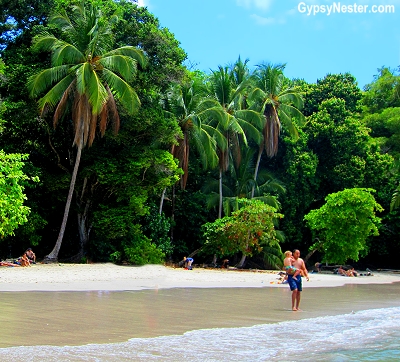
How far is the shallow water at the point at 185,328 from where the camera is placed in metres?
7.11

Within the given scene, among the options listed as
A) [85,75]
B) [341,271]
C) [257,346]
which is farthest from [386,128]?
[257,346]

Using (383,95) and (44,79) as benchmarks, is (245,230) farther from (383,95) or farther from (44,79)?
(383,95)

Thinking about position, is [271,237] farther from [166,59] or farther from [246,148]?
[166,59]

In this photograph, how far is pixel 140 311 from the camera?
10766mm

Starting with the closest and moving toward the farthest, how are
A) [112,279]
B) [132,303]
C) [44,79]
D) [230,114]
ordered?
1. [132,303]
2. [112,279]
3. [44,79]
4. [230,114]

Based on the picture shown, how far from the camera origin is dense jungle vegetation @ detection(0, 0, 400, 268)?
2262 cm

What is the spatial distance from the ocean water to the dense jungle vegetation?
10852 mm

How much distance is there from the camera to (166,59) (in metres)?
25.3

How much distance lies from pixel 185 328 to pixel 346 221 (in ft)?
69.3

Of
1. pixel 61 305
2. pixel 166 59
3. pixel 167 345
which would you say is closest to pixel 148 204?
pixel 166 59

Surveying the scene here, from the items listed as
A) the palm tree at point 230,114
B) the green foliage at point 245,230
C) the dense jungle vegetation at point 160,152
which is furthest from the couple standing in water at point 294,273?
the palm tree at point 230,114

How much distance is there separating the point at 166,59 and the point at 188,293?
44.3 feet

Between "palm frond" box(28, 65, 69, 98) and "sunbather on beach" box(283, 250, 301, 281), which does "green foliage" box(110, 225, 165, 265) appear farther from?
"sunbather on beach" box(283, 250, 301, 281)

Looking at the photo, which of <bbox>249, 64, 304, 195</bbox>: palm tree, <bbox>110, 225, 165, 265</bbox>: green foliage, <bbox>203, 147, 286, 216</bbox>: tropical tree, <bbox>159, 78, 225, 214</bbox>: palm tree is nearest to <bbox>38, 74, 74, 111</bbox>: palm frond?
<bbox>159, 78, 225, 214</bbox>: palm tree
